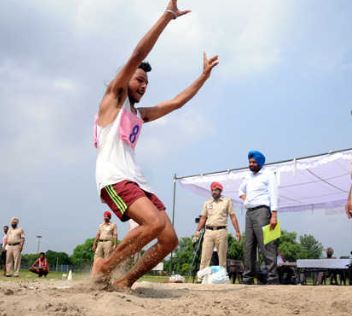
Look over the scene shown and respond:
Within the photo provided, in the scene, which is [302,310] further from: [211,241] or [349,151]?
[349,151]

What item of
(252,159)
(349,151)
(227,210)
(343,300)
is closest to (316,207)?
(349,151)

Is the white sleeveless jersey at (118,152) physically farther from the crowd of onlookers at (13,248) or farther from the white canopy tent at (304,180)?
the crowd of onlookers at (13,248)

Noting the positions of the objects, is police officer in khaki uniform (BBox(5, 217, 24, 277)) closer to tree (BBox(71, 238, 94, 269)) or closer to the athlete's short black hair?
the athlete's short black hair

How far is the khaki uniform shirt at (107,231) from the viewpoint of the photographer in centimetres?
1165

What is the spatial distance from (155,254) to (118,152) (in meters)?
0.84

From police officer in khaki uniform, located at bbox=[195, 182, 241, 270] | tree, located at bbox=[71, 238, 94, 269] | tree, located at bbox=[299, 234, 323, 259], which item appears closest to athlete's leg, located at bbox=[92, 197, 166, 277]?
police officer in khaki uniform, located at bbox=[195, 182, 241, 270]

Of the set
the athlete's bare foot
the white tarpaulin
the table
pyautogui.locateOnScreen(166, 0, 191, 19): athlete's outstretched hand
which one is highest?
the white tarpaulin

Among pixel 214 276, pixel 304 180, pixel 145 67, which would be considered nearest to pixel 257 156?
pixel 214 276

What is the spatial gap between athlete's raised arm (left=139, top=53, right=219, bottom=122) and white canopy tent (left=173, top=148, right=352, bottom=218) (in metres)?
6.77

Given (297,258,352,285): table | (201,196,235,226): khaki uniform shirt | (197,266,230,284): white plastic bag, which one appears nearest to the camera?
(197,266,230,284): white plastic bag

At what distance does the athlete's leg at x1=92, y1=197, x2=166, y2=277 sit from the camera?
11.0 ft

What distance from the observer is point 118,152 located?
359 cm

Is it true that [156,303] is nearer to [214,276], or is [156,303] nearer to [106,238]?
[214,276]

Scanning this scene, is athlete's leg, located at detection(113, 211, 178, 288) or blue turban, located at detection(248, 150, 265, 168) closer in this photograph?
athlete's leg, located at detection(113, 211, 178, 288)
